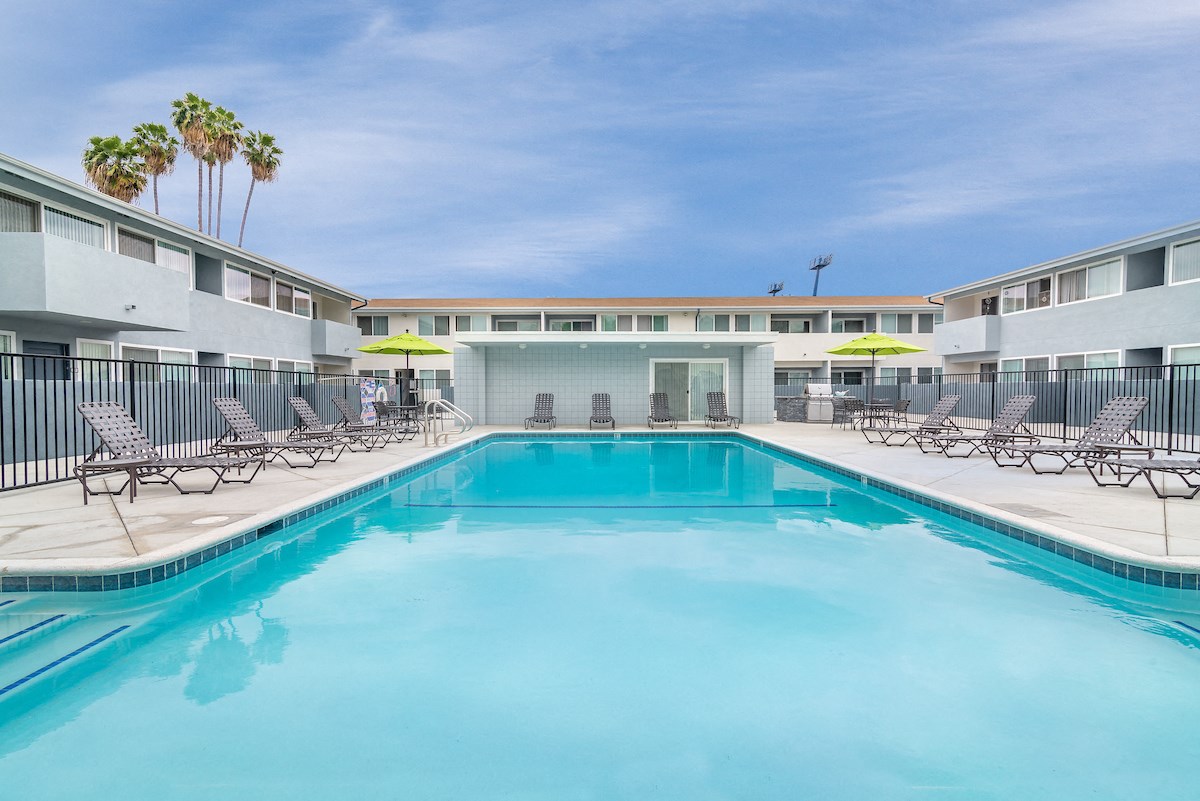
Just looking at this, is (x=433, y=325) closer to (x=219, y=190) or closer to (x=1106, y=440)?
(x=219, y=190)

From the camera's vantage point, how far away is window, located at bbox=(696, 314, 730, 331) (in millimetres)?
30516

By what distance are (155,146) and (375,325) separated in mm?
10555

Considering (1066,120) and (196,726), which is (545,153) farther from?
(196,726)

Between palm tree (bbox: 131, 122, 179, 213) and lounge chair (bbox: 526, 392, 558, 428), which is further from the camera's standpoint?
palm tree (bbox: 131, 122, 179, 213)

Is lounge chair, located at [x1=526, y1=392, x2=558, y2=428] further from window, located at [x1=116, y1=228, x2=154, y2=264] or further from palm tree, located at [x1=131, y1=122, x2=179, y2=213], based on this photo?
palm tree, located at [x1=131, y1=122, x2=179, y2=213]

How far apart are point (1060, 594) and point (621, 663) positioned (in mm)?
3120

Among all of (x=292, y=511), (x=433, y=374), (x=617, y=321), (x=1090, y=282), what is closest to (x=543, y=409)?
(x=292, y=511)

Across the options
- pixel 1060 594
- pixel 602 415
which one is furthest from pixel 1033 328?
pixel 1060 594

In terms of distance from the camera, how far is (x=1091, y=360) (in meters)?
18.6

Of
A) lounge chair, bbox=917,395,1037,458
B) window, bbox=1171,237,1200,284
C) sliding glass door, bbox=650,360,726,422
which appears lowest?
lounge chair, bbox=917,395,1037,458

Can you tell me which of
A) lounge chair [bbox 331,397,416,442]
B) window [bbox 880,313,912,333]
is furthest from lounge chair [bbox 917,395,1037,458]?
window [bbox 880,313,912,333]

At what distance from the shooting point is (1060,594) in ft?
14.3

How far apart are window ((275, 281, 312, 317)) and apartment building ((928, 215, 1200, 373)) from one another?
22.9 metres

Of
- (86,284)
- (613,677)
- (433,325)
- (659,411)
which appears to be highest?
(433,325)
